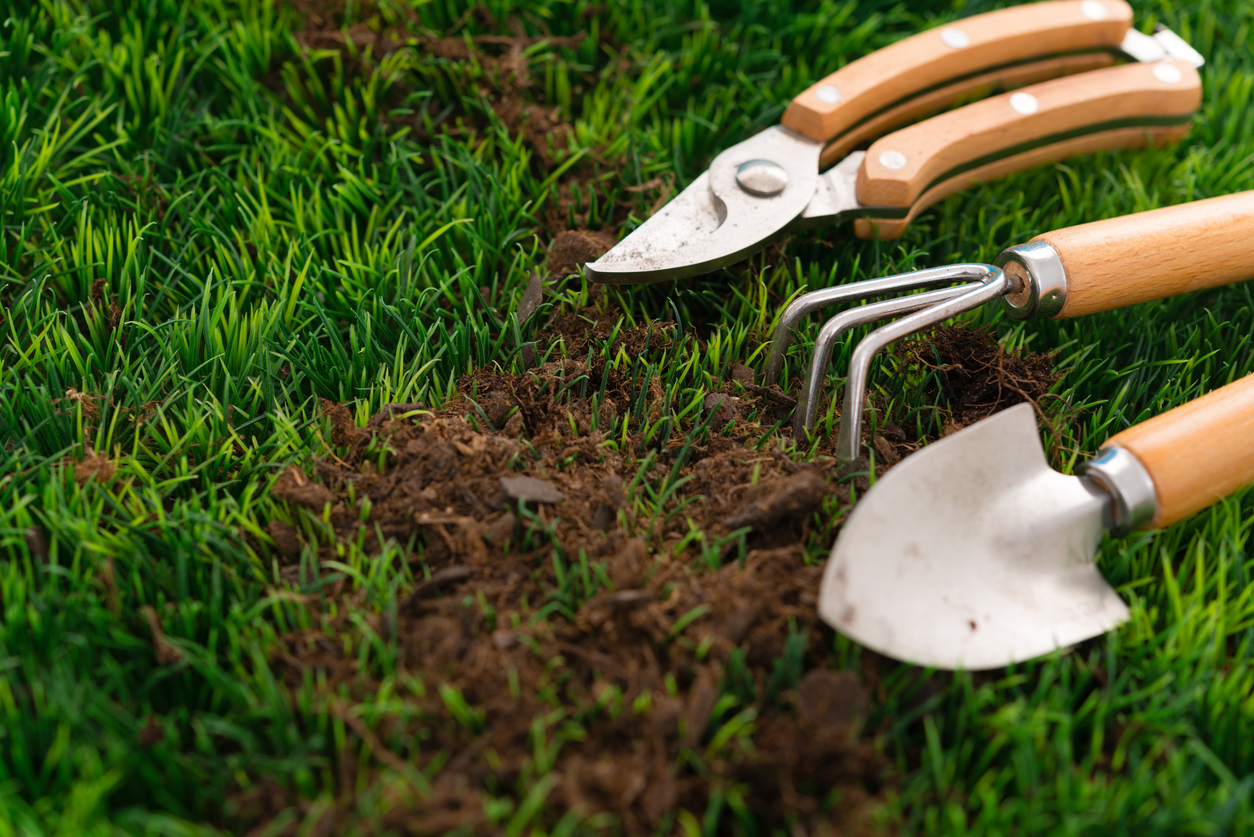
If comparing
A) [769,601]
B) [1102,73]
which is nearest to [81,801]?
[769,601]

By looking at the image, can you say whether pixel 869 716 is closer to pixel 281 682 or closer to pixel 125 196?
pixel 281 682

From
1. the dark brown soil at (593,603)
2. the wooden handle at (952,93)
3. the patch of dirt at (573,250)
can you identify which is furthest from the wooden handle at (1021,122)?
the patch of dirt at (573,250)

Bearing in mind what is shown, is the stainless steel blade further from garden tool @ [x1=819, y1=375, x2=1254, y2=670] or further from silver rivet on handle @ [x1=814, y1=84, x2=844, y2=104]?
garden tool @ [x1=819, y1=375, x2=1254, y2=670]

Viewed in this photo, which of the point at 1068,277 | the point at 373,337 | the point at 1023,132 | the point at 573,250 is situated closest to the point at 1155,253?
the point at 1068,277

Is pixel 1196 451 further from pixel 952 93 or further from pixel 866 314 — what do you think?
pixel 952 93

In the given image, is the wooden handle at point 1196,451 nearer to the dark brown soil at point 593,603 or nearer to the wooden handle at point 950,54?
the dark brown soil at point 593,603

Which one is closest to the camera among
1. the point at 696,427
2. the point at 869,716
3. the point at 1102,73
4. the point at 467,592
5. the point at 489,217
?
the point at 869,716

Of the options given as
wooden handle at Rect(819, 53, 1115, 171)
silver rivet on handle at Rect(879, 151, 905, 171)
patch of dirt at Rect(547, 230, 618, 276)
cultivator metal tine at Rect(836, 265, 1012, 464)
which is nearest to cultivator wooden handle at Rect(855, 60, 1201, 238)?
silver rivet on handle at Rect(879, 151, 905, 171)
